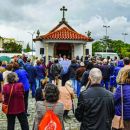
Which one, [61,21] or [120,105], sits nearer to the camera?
[120,105]

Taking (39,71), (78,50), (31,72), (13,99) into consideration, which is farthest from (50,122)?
(78,50)

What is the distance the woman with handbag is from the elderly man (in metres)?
0.61

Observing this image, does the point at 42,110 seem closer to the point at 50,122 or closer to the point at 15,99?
the point at 50,122

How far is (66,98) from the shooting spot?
12.7 meters

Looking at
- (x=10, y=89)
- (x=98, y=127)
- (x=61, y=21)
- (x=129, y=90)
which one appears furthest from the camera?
(x=61, y=21)

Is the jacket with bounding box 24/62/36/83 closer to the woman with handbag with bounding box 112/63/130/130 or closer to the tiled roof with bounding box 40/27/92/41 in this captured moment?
the woman with handbag with bounding box 112/63/130/130

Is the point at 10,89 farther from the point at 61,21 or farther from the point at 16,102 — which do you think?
the point at 61,21

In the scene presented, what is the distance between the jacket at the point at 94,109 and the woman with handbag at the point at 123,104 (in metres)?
0.61

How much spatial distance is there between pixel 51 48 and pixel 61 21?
339 inches

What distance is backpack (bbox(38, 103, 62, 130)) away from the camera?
662cm

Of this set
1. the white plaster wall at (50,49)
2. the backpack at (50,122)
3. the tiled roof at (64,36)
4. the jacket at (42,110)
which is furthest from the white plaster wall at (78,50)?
the backpack at (50,122)

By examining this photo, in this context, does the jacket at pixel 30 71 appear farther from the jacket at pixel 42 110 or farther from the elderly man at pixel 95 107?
the elderly man at pixel 95 107

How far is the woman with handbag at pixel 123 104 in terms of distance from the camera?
293 inches

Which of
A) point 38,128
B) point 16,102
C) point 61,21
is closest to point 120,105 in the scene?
point 38,128
